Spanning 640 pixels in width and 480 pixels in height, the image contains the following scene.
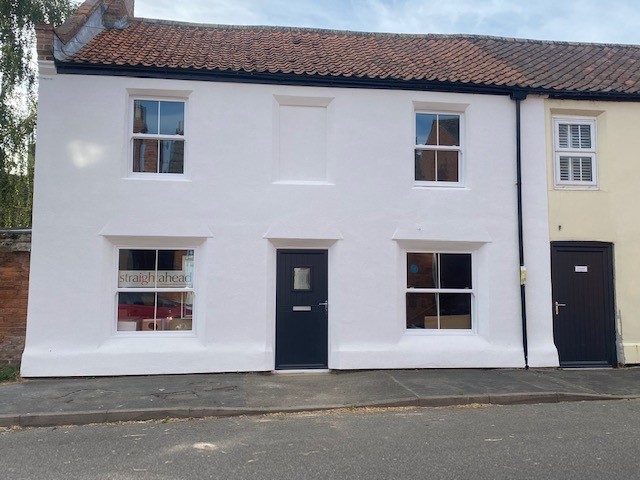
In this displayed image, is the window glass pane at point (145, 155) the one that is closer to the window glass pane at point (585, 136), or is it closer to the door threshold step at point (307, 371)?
the door threshold step at point (307, 371)

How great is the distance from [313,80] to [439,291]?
444cm

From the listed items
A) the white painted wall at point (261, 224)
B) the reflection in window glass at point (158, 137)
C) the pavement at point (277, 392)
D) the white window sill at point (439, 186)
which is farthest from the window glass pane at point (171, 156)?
the white window sill at point (439, 186)

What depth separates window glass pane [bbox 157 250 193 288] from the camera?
9422 mm

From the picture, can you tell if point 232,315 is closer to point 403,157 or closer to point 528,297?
point 403,157

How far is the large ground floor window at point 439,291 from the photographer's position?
32.6 ft

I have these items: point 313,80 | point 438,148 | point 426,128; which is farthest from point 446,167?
point 313,80

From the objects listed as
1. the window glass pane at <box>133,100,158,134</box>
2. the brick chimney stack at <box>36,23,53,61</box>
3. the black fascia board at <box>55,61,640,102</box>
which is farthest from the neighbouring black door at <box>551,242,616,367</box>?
the brick chimney stack at <box>36,23,53,61</box>

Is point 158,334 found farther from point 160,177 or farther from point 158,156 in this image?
point 158,156

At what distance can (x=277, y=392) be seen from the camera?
7.91 meters

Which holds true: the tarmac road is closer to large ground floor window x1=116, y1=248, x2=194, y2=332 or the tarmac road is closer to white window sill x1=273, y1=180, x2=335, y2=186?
large ground floor window x1=116, y1=248, x2=194, y2=332

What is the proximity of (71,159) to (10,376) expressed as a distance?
3660 mm

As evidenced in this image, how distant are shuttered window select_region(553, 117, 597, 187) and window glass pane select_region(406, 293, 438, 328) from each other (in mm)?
3318

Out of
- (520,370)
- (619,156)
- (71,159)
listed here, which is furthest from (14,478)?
(619,156)

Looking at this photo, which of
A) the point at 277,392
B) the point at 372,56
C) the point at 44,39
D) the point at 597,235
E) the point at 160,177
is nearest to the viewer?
the point at 277,392
